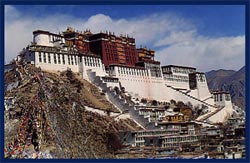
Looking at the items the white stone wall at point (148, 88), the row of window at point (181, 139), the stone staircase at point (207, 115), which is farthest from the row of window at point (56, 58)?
the stone staircase at point (207, 115)

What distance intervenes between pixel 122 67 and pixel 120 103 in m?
1.98

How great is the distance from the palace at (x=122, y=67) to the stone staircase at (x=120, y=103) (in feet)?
0.10

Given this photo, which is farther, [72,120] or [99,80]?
[99,80]

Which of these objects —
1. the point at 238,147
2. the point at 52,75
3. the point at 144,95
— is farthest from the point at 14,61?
the point at 238,147

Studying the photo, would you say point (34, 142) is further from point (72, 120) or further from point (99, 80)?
point (99, 80)

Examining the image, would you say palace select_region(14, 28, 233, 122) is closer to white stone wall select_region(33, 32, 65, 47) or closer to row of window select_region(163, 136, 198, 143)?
white stone wall select_region(33, 32, 65, 47)

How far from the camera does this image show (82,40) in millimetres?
16516

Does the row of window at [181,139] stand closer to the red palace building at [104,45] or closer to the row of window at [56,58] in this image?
the row of window at [56,58]

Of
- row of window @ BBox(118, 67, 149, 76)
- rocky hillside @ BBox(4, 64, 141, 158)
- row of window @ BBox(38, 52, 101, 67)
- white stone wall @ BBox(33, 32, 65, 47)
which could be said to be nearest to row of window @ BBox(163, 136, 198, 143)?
rocky hillside @ BBox(4, 64, 141, 158)

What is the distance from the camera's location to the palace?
1437cm

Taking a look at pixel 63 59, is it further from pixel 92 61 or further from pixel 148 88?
pixel 148 88

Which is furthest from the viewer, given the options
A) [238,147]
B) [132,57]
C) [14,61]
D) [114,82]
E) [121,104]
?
[132,57]

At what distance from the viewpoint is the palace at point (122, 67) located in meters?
14.4

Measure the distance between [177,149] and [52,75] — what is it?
4.19 m
